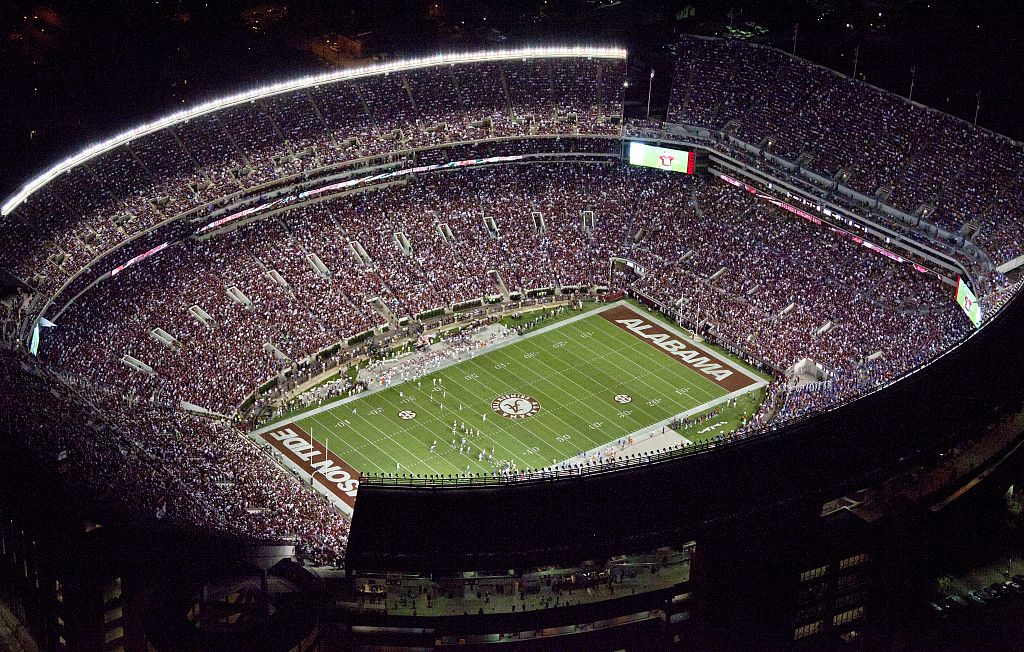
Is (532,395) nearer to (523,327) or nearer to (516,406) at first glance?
(516,406)

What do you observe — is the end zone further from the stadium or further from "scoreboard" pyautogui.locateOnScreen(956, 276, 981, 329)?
"scoreboard" pyautogui.locateOnScreen(956, 276, 981, 329)

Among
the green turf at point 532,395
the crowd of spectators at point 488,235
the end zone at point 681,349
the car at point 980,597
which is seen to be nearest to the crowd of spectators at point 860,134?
the crowd of spectators at point 488,235

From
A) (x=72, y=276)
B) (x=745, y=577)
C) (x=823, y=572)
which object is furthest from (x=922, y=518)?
(x=72, y=276)

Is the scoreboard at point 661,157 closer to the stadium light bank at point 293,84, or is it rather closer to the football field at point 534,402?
the stadium light bank at point 293,84

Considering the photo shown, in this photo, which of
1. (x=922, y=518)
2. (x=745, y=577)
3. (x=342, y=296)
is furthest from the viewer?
(x=342, y=296)

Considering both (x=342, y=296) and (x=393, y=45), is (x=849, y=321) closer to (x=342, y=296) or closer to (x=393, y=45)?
(x=342, y=296)

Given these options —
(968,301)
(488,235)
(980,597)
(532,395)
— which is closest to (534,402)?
(532,395)
